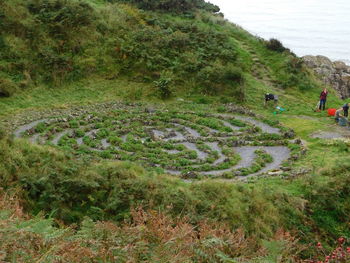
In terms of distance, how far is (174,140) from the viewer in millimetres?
25156

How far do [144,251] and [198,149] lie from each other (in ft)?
51.9

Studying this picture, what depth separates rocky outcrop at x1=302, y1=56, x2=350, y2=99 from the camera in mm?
43938

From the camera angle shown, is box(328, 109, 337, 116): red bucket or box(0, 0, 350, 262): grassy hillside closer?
box(0, 0, 350, 262): grassy hillside

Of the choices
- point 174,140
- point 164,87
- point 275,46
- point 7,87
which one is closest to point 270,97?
point 164,87

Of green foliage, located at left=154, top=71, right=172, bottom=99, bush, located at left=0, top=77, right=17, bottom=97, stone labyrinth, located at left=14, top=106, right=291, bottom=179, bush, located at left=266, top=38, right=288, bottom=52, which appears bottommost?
stone labyrinth, located at left=14, top=106, right=291, bottom=179

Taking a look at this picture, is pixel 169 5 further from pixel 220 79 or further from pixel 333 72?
pixel 333 72

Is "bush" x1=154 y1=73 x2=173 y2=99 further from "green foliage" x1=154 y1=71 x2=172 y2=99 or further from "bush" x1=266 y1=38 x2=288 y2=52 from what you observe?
"bush" x1=266 y1=38 x2=288 y2=52

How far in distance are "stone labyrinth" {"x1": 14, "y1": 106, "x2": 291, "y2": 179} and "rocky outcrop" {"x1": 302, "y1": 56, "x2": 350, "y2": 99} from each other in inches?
701

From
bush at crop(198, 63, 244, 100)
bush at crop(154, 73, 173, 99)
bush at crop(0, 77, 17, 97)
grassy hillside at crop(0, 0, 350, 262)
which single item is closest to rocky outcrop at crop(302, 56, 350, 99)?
grassy hillside at crop(0, 0, 350, 262)

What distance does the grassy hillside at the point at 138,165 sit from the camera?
952cm

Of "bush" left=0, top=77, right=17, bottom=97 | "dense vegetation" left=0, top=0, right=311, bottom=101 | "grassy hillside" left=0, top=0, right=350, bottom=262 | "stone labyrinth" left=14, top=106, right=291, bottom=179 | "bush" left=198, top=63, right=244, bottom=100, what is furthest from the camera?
"bush" left=198, top=63, right=244, bottom=100

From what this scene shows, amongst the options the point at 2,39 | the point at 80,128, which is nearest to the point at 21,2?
the point at 2,39

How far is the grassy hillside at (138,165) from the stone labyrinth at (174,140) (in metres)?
1.48

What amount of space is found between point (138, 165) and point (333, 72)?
1304 inches
